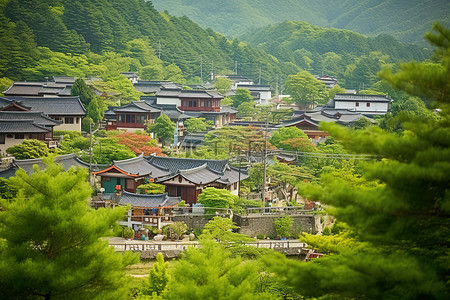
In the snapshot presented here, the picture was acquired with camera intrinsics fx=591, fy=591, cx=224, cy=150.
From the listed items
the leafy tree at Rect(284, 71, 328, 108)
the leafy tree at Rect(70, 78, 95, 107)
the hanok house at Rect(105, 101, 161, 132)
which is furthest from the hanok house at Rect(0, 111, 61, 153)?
the leafy tree at Rect(284, 71, 328, 108)

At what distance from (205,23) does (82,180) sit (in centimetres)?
17165

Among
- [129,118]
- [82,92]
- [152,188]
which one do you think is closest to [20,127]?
[82,92]

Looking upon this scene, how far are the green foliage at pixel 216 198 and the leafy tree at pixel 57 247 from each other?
14.2 m

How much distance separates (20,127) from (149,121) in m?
13.3

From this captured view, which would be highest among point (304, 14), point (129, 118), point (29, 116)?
point (304, 14)

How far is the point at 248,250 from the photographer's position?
62.9ft

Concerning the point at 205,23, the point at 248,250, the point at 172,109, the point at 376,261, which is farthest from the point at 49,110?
the point at 205,23

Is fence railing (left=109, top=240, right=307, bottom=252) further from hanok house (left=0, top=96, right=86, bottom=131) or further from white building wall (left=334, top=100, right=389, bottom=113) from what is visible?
white building wall (left=334, top=100, right=389, bottom=113)

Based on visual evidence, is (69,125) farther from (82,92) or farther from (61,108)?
(82,92)

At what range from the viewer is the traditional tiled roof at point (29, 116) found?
35.1 meters

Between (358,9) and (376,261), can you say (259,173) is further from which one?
(358,9)

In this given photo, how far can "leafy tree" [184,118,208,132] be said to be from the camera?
45812mm

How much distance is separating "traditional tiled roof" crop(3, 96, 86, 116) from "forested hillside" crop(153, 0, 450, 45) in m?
126

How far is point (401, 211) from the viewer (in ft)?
22.0
